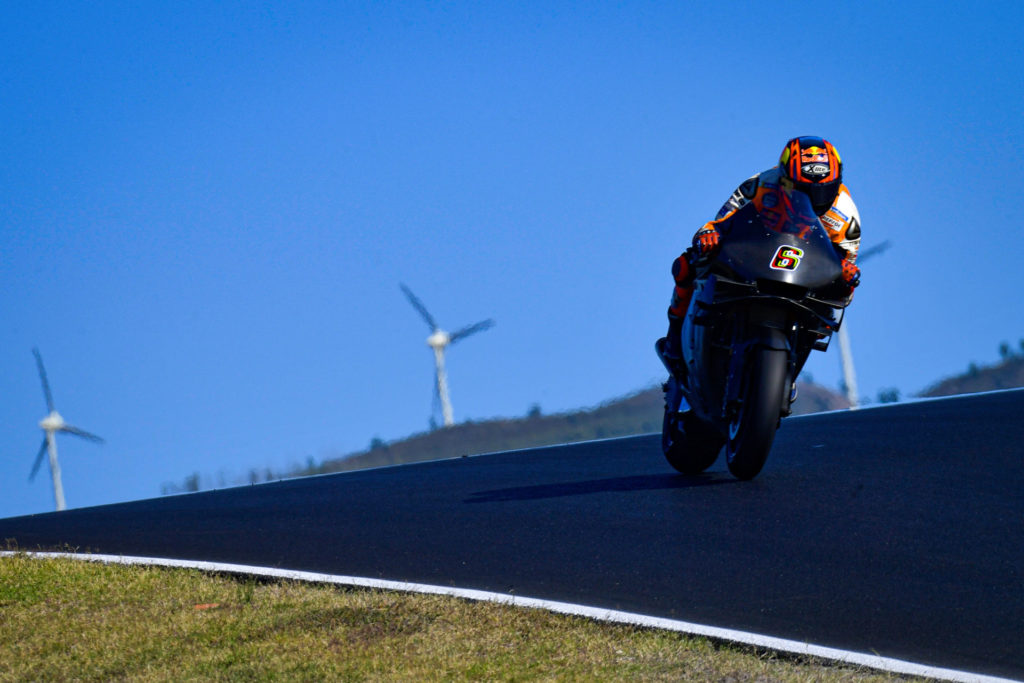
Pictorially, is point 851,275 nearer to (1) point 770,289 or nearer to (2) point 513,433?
(1) point 770,289

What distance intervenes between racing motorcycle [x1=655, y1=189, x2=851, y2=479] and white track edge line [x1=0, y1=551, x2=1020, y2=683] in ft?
8.16

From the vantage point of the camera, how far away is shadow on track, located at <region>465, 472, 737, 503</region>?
397 inches

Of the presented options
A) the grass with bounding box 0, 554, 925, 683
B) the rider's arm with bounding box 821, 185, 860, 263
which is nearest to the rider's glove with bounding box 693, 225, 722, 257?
the rider's arm with bounding box 821, 185, 860, 263

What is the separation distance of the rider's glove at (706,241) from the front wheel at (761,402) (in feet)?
2.71

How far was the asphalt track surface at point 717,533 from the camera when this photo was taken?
626 cm

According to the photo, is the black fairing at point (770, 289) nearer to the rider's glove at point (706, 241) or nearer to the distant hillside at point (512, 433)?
the rider's glove at point (706, 241)

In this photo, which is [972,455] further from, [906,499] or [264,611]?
[264,611]

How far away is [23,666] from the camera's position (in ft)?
20.2

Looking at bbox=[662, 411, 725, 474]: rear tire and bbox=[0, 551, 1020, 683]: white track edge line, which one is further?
bbox=[662, 411, 725, 474]: rear tire

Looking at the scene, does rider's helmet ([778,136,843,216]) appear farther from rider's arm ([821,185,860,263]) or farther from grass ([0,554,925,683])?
grass ([0,554,925,683])

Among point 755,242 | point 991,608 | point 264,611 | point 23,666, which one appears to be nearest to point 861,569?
point 991,608

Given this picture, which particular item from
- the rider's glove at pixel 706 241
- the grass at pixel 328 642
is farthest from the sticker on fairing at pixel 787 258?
the grass at pixel 328 642

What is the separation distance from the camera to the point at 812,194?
344 inches

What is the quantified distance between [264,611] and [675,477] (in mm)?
4670
